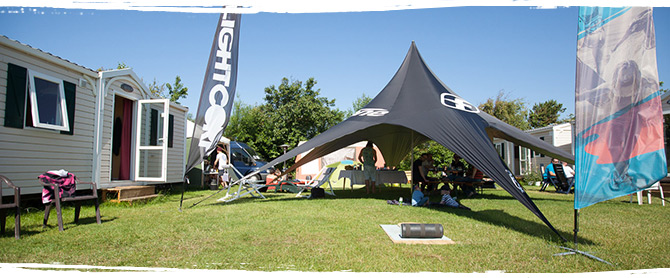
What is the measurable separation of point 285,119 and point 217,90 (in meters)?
16.5

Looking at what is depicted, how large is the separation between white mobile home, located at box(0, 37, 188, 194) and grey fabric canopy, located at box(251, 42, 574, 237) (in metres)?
3.17

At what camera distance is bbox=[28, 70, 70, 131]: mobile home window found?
5324 millimetres

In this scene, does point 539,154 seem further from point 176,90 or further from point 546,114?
point 176,90

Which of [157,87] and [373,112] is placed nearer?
[373,112]

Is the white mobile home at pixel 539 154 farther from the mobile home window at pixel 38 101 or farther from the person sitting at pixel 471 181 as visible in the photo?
the mobile home window at pixel 38 101

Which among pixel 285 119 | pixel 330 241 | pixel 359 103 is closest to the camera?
pixel 330 241

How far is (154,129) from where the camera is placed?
330 inches

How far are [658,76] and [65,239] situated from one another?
211 inches

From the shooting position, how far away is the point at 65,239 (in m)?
3.49

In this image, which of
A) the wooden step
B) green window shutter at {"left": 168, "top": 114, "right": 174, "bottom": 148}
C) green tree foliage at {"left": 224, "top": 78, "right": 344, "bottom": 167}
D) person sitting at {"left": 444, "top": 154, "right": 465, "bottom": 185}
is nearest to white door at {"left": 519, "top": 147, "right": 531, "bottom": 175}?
person sitting at {"left": 444, "top": 154, "right": 465, "bottom": 185}

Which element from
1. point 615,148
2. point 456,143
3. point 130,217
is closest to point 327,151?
point 456,143

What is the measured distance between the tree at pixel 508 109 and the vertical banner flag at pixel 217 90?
2407 centimetres

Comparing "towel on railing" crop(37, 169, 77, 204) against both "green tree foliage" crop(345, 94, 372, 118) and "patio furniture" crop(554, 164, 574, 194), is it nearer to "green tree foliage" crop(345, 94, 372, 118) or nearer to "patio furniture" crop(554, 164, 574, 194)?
"patio furniture" crop(554, 164, 574, 194)

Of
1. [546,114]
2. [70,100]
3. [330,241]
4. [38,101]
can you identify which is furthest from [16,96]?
[546,114]
